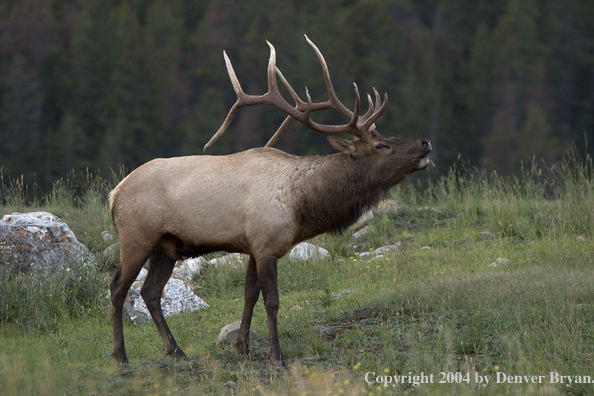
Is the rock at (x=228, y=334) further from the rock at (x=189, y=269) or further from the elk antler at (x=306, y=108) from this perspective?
the rock at (x=189, y=269)

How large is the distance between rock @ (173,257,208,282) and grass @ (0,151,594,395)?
0.74 feet

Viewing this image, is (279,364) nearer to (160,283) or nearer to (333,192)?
(160,283)

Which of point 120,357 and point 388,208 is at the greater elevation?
point 388,208

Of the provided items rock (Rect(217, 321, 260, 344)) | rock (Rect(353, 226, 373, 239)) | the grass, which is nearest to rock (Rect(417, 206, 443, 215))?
the grass

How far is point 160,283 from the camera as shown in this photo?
752cm

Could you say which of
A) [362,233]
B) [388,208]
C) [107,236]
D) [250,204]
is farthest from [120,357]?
[388,208]

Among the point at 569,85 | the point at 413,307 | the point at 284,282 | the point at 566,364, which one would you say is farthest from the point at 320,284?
the point at 569,85

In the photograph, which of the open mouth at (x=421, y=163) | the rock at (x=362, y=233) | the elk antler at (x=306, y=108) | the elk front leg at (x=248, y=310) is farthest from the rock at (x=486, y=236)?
the elk front leg at (x=248, y=310)

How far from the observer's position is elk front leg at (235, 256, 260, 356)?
23.5 feet

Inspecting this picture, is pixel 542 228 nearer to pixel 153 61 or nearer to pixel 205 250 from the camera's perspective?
pixel 205 250

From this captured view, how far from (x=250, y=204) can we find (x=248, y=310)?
918mm

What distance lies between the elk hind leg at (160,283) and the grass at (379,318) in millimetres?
233

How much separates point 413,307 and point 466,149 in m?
49.7
